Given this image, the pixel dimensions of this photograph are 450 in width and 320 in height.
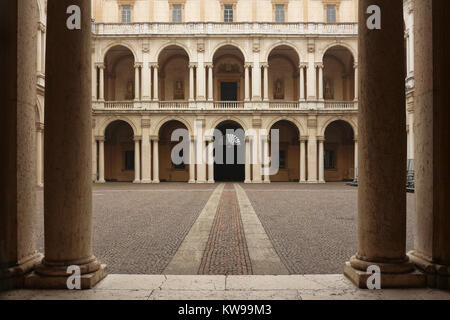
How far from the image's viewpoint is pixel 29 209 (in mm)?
3744

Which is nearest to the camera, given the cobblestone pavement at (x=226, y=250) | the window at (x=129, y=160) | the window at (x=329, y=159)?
the cobblestone pavement at (x=226, y=250)

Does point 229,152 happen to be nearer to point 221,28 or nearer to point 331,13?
point 221,28

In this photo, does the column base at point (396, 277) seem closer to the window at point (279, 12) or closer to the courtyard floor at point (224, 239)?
the courtyard floor at point (224, 239)

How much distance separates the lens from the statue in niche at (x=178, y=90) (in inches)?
1220

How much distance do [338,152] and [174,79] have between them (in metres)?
15.7

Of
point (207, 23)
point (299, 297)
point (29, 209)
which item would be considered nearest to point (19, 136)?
point (29, 209)

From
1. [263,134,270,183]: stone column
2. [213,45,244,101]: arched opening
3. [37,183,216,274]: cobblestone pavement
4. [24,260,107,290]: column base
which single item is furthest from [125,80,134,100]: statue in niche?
[24,260,107,290]: column base

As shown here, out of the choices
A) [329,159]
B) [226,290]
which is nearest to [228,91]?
[329,159]

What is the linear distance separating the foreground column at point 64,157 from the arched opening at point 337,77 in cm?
2949

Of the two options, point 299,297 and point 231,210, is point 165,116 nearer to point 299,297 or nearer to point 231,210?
point 231,210

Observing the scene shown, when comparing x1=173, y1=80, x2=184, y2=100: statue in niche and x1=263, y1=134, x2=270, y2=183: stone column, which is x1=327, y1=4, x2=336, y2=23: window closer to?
x1=263, y1=134, x2=270, y2=183: stone column

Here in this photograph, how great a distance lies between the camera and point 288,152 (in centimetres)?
3094

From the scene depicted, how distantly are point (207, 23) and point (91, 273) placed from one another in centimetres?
2614
